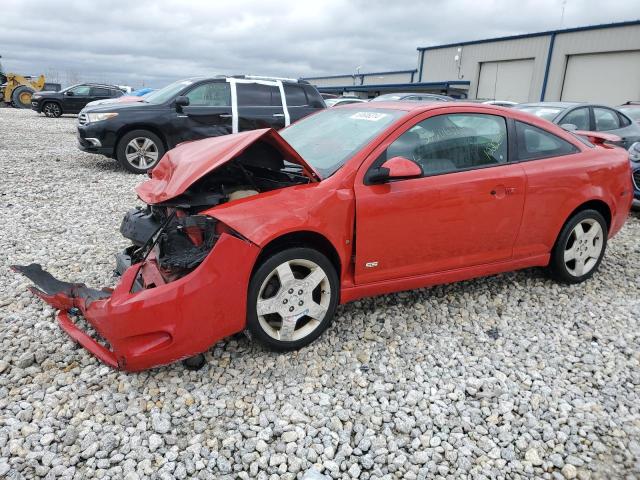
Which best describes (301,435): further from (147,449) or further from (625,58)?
(625,58)

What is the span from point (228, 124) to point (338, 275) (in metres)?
6.22

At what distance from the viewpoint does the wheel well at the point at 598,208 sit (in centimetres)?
413

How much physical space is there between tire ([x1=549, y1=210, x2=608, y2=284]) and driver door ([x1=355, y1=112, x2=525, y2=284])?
605mm

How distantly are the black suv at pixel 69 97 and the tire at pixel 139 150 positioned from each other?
51.7 ft

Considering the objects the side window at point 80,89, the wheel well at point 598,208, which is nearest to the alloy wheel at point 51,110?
the side window at point 80,89

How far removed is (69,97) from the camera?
74.5 ft

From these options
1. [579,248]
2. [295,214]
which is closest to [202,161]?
[295,214]

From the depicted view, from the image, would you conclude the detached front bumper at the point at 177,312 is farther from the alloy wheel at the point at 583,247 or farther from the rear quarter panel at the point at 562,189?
the alloy wheel at the point at 583,247

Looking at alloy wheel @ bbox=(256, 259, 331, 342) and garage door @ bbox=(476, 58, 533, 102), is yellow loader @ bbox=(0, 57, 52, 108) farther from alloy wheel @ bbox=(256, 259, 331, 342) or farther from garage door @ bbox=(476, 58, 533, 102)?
alloy wheel @ bbox=(256, 259, 331, 342)

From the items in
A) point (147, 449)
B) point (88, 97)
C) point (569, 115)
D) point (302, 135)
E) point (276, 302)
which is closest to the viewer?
point (147, 449)

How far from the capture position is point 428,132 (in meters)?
3.48

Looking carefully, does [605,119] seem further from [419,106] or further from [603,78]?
[603,78]

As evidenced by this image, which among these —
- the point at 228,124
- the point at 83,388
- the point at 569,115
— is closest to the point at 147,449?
the point at 83,388

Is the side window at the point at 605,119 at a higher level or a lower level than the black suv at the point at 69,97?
higher
